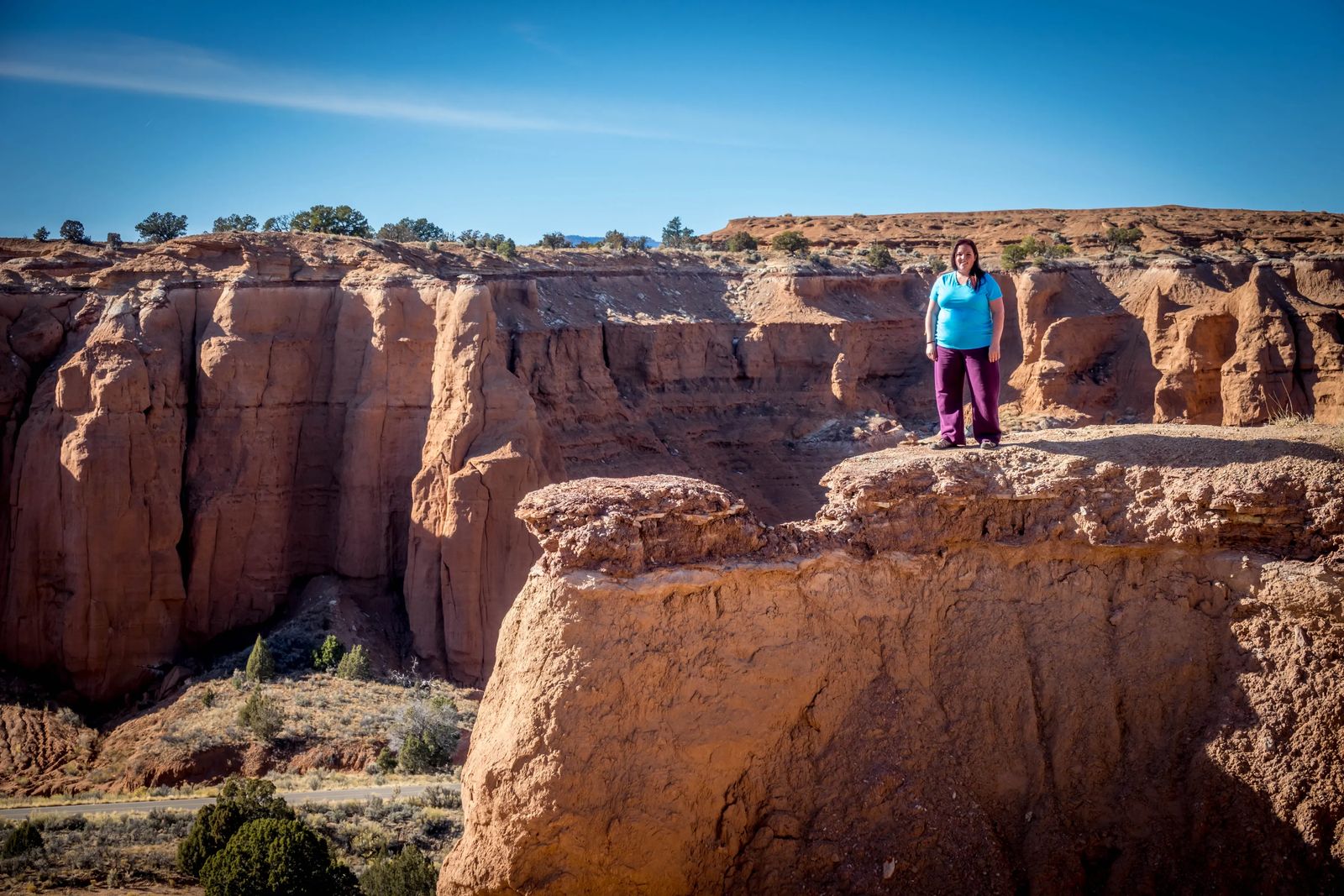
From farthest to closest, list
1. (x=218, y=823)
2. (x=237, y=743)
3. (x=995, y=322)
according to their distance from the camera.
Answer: (x=237, y=743) < (x=218, y=823) < (x=995, y=322)

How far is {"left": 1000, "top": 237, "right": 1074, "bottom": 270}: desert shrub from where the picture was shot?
45250 millimetres

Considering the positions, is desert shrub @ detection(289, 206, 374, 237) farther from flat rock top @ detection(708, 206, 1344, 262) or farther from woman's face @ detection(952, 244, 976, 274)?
woman's face @ detection(952, 244, 976, 274)

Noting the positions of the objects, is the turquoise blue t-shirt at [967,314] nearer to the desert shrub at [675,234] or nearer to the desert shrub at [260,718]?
the desert shrub at [260,718]

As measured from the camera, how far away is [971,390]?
11797 mm

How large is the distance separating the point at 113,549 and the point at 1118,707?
22.9 metres

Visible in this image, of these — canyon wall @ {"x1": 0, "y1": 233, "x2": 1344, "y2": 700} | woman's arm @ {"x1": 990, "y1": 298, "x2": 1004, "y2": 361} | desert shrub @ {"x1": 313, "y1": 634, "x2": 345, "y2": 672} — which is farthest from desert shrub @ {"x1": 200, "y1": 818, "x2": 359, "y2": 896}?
canyon wall @ {"x1": 0, "y1": 233, "x2": 1344, "y2": 700}

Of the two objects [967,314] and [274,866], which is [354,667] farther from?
[967,314]

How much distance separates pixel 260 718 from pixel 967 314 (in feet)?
51.9

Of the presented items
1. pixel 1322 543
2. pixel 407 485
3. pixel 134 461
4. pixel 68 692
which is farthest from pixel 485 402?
pixel 1322 543

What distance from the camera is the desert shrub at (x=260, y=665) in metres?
24.9

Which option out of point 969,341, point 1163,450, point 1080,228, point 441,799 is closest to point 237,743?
point 441,799

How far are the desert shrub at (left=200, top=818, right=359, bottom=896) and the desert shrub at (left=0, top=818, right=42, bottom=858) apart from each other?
3.28m

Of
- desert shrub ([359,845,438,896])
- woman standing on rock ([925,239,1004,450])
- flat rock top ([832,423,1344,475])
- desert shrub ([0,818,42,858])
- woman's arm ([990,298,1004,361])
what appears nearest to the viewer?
flat rock top ([832,423,1344,475])

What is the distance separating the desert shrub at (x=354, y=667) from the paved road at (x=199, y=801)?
17.7 ft
